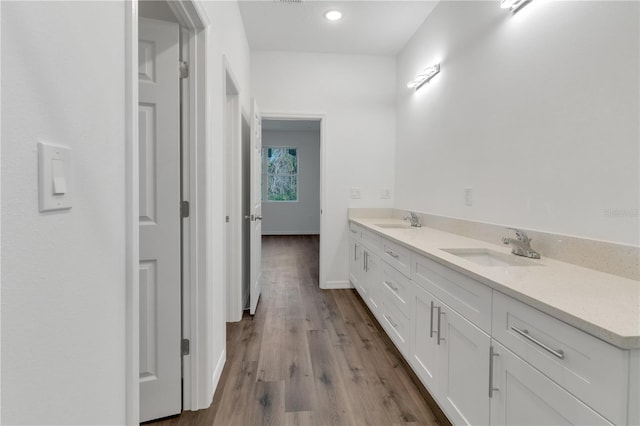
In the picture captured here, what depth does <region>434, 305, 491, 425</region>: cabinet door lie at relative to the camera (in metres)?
1.26

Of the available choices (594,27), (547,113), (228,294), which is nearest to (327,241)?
(228,294)

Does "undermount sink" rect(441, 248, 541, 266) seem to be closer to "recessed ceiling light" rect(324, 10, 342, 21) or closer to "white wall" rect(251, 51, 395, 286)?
"white wall" rect(251, 51, 395, 286)

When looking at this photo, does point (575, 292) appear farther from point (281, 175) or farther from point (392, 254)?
point (281, 175)

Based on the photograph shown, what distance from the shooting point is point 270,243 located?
7.46 m

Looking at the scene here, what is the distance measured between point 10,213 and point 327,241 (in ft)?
11.3

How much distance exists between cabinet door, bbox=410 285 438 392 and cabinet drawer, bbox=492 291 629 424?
583 millimetres

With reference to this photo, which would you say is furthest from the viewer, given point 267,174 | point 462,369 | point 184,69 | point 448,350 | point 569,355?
point 267,174

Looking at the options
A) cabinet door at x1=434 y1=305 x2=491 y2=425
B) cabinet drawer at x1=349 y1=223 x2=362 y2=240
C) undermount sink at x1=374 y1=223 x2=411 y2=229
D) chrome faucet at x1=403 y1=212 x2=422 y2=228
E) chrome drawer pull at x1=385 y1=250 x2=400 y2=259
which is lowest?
cabinet door at x1=434 y1=305 x2=491 y2=425

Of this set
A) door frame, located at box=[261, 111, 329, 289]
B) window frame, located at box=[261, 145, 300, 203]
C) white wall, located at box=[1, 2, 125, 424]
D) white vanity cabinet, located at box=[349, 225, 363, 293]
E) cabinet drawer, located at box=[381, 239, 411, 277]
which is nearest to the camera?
white wall, located at box=[1, 2, 125, 424]

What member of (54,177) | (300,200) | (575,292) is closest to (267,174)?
(300,200)

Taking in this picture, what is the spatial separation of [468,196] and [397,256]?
686mm

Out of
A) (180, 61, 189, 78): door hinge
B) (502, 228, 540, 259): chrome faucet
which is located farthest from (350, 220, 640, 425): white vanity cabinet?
(180, 61, 189, 78): door hinge

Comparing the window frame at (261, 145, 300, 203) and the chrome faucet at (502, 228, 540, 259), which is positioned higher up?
the window frame at (261, 145, 300, 203)

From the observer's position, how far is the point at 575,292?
3.44 ft
